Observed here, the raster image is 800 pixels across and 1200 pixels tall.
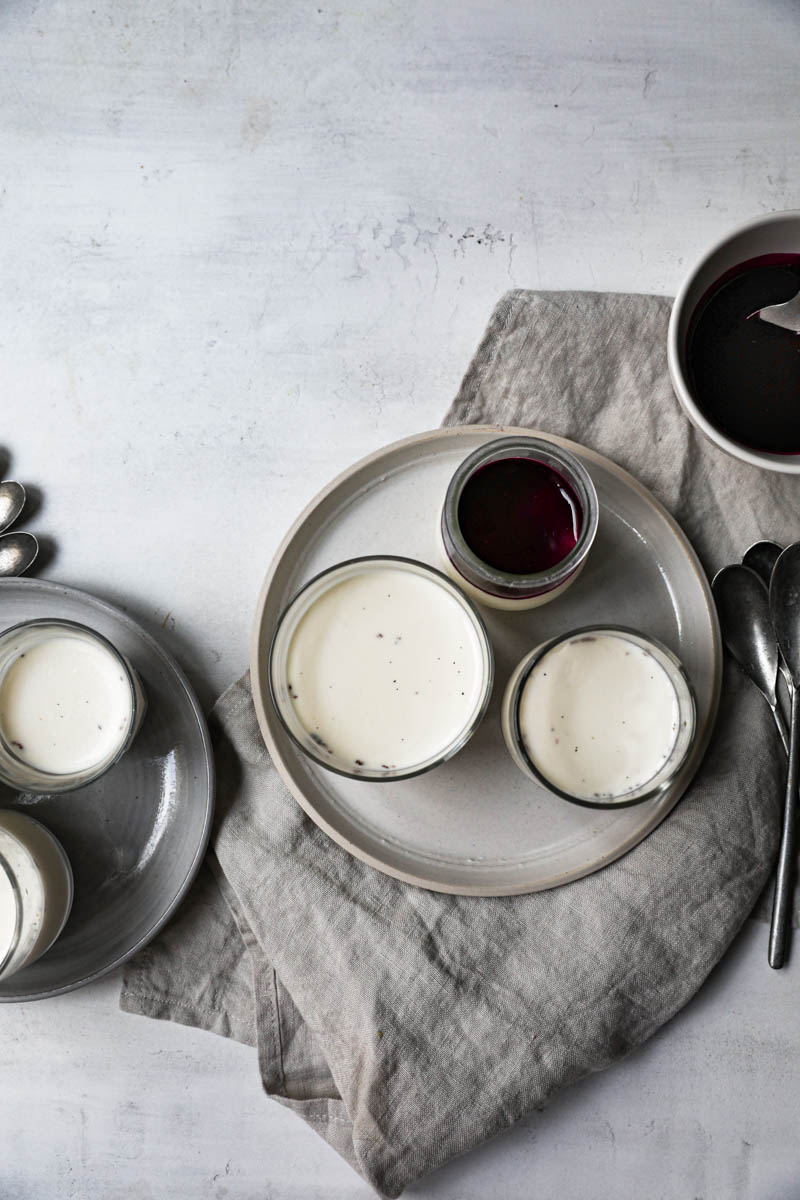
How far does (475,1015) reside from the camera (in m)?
1.11

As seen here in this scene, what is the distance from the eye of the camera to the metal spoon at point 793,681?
111cm

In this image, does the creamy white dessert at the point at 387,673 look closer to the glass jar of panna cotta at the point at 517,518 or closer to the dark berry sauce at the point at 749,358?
the glass jar of panna cotta at the point at 517,518

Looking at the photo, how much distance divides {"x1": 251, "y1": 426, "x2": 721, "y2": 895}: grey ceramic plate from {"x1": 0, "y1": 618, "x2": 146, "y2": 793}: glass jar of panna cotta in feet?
0.59

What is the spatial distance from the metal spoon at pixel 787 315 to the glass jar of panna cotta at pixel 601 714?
0.43 m

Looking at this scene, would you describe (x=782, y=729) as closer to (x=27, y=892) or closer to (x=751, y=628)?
(x=751, y=628)

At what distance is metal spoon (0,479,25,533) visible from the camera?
1.20 m

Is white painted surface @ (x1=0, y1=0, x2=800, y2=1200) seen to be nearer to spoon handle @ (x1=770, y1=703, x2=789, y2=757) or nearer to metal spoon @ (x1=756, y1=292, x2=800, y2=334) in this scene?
metal spoon @ (x1=756, y1=292, x2=800, y2=334)

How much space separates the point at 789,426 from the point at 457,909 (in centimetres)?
71

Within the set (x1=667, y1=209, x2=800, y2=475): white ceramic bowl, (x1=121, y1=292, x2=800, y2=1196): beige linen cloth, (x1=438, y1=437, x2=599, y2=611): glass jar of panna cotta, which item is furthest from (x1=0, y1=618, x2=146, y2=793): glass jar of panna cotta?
(x1=667, y1=209, x2=800, y2=475): white ceramic bowl

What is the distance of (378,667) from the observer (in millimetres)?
1022

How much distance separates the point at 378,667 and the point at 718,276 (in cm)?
63

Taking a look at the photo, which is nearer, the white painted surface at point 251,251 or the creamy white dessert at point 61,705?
the creamy white dessert at point 61,705

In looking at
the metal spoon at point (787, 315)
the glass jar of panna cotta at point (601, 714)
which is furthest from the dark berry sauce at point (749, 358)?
the glass jar of panna cotta at point (601, 714)

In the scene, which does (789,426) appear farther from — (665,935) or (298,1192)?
(298,1192)
